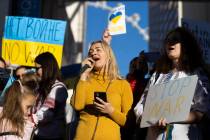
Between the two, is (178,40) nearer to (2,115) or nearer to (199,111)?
(199,111)

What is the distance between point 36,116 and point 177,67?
4.41 feet

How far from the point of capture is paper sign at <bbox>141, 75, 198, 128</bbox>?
11.3 ft

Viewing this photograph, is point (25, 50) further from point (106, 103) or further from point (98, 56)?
point (106, 103)

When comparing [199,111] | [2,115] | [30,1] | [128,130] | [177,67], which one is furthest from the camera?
[30,1]

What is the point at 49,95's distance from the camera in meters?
4.64

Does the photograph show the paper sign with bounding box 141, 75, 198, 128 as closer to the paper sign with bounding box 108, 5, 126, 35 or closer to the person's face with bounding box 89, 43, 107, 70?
the person's face with bounding box 89, 43, 107, 70

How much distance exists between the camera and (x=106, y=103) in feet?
12.6

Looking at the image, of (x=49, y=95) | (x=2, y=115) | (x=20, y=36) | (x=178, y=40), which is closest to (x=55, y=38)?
(x=20, y=36)

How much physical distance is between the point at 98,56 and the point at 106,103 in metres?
0.49

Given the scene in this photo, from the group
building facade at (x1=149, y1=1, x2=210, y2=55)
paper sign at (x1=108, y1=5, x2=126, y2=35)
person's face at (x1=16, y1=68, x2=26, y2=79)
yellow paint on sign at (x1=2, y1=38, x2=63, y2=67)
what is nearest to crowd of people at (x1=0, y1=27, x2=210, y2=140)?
person's face at (x1=16, y1=68, x2=26, y2=79)

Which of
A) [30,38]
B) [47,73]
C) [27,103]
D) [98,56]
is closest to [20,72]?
[30,38]

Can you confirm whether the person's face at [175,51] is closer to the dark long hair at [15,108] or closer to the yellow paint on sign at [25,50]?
the dark long hair at [15,108]

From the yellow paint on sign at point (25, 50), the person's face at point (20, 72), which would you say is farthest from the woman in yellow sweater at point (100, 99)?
the yellow paint on sign at point (25, 50)

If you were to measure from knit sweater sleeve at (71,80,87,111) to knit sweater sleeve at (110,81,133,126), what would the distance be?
251mm
